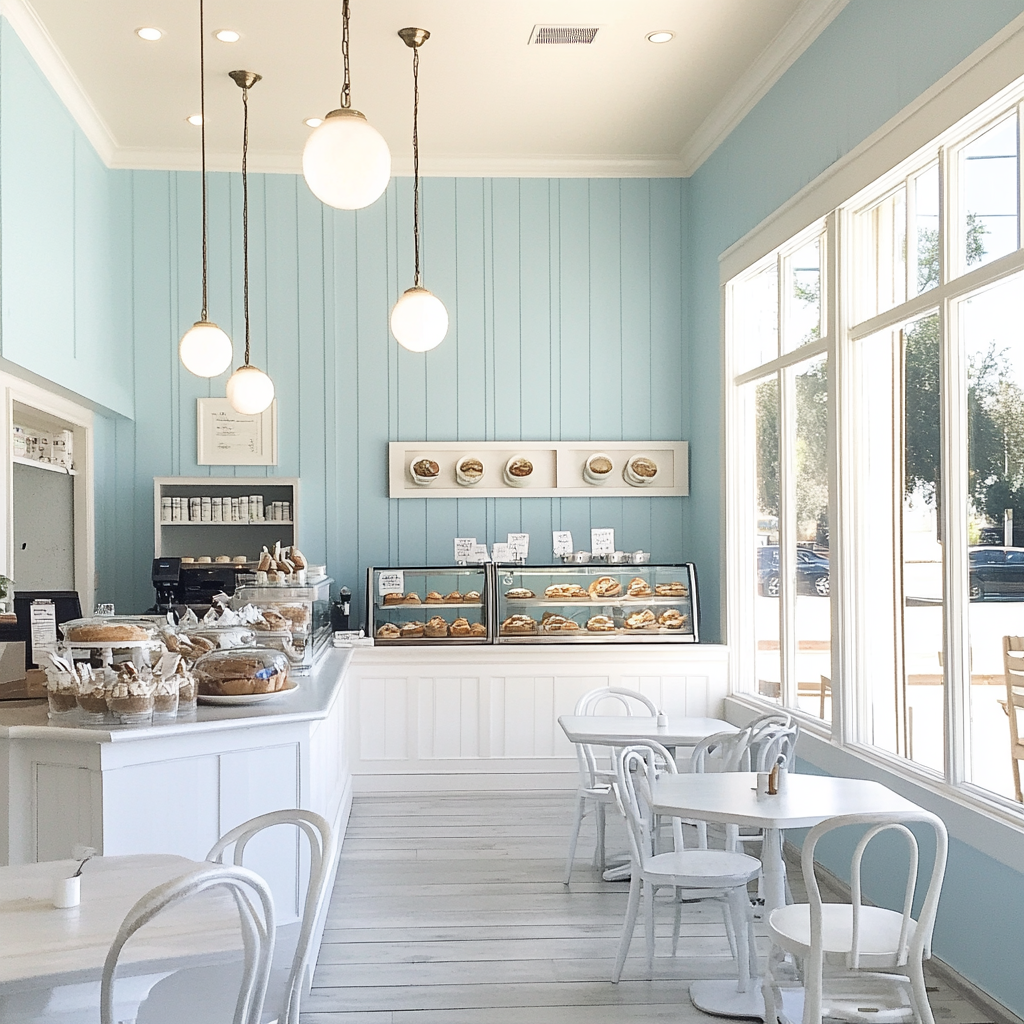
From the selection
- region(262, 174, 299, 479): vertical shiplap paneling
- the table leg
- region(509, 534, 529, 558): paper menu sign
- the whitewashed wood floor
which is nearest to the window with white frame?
the table leg

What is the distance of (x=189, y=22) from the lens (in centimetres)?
517

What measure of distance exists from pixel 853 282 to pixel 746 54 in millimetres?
1572

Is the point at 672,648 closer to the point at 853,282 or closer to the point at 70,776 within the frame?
the point at 853,282

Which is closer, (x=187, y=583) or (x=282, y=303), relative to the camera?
(x=187, y=583)

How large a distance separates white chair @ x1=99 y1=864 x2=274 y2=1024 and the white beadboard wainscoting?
448 cm

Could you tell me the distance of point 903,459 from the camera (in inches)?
172

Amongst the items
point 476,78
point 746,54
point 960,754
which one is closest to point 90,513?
point 476,78

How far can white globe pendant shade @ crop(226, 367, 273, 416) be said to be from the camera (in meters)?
5.29

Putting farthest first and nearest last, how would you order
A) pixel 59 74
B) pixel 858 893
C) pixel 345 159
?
pixel 59 74, pixel 345 159, pixel 858 893

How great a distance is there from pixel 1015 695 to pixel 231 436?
507 centimetres

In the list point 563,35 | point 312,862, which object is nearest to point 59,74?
point 563,35

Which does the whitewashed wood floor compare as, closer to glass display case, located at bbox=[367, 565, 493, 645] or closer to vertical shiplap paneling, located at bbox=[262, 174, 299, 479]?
glass display case, located at bbox=[367, 565, 493, 645]

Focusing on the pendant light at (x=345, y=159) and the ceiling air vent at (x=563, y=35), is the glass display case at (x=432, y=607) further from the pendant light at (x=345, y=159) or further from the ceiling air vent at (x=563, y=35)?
the pendant light at (x=345, y=159)

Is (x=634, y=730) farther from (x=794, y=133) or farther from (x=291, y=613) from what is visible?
(x=794, y=133)
